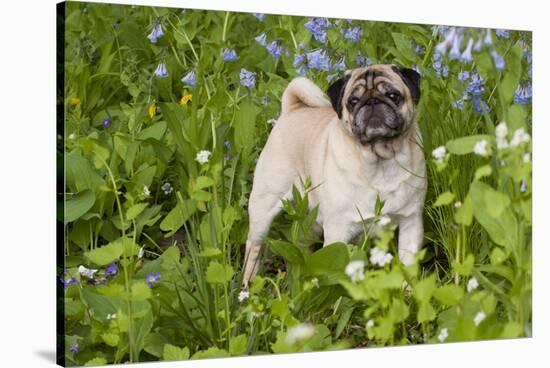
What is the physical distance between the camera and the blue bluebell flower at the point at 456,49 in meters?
3.41

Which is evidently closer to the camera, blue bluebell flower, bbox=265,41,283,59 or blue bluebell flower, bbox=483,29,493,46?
blue bluebell flower, bbox=265,41,283,59

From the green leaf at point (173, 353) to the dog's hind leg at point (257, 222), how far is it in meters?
0.31

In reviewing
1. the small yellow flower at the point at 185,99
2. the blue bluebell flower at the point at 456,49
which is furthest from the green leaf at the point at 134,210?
the blue bluebell flower at the point at 456,49

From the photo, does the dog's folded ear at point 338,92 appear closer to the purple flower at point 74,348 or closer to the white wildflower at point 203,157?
the white wildflower at point 203,157

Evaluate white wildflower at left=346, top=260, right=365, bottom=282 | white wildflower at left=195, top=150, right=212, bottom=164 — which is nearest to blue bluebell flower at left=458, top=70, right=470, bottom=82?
white wildflower at left=346, top=260, right=365, bottom=282

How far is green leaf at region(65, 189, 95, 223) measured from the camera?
2947mm

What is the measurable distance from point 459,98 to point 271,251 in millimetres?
887

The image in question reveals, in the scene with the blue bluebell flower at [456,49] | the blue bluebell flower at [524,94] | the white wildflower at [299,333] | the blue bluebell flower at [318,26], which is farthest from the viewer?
the blue bluebell flower at [524,94]

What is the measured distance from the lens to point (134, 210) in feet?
9.87

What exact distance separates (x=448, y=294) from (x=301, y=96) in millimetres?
823

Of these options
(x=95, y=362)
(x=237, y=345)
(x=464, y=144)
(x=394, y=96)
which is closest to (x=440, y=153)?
(x=464, y=144)

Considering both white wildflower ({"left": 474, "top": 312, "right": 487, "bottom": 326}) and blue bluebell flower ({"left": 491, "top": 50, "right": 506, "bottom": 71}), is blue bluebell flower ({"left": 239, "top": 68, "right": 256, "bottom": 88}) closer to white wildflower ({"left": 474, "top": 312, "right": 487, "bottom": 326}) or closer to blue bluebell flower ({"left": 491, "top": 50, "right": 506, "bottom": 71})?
blue bluebell flower ({"left": 491, "top": 50, "right": 506, "bottom": 71})

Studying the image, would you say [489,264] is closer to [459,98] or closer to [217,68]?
[459,98]

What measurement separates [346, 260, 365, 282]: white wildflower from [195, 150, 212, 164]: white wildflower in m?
0.56
